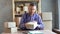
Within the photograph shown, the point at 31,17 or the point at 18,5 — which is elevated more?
the point at 18,5

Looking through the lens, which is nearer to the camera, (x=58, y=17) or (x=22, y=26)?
(x=22, y=26)

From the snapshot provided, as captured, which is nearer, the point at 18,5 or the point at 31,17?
the point at 31,17

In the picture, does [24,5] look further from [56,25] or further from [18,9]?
[56,25]

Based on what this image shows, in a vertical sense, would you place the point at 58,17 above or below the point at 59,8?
below

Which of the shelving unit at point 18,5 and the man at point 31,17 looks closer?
the man at point 31,17

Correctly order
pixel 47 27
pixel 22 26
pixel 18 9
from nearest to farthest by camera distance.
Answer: pixel 22 26, pixel 47 27, pixel 18 9

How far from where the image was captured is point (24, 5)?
140 inches

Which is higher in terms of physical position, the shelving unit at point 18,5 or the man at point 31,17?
the shelving unit at point 18,5

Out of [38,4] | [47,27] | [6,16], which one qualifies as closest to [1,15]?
[6,16]

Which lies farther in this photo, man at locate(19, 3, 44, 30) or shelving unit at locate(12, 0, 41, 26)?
shelving unit at locate(12, 0, 41, 26)

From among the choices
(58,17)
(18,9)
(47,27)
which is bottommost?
(47,27)

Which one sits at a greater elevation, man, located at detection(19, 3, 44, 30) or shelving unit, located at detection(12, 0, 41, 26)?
shelving unit, located at detection(12, 0, 41, 26)

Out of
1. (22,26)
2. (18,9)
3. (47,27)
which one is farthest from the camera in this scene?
(18,9)

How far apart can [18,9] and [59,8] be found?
107 cm
